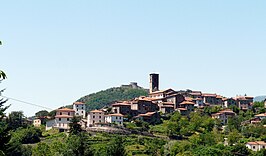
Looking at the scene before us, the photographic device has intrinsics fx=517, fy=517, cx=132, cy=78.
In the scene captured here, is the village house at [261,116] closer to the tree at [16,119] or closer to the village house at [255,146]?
the village house at [255,146]

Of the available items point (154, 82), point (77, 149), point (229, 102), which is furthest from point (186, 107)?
point (77, 149)

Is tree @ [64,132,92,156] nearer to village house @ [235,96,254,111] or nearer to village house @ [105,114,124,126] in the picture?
village house @ [105,114,124,126]

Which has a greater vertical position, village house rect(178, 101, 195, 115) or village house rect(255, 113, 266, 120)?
village house rect(178, 101, 195, 115)

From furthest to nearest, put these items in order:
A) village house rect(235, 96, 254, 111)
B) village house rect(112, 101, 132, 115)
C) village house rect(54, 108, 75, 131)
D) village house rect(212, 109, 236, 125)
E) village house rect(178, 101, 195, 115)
A: village house rect(235, 96, 254, 111) → village house rect(178, 101, 195, 115) → village house rect(212, 109, 236, 125) → village house rect(112, 101, 132, 115) → village house rect(54, 108, 75, 131)

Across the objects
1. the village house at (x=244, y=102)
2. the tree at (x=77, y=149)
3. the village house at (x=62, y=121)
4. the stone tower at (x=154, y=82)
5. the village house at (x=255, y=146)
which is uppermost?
the stone tower at (x=154, y=82)

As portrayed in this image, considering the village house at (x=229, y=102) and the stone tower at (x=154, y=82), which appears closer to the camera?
the village house at (x=229, y=102)

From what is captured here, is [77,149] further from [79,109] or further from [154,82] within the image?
[154,82]

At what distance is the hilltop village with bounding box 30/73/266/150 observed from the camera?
102 meters

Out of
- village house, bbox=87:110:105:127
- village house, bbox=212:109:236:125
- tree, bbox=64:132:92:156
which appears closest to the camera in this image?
tree, bbox=64:132:92:156

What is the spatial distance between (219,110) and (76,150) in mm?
64011

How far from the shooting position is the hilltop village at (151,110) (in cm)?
10162

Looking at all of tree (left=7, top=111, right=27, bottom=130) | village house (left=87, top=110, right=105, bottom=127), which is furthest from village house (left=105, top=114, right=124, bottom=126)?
tree (left=7, top=111, right=27, bottom=130)

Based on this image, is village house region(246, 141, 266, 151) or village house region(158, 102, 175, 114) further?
village house region(158, 102, 175, 114)

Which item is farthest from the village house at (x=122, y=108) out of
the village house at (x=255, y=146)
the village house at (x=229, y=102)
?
the village house at (x=229, y=102)
